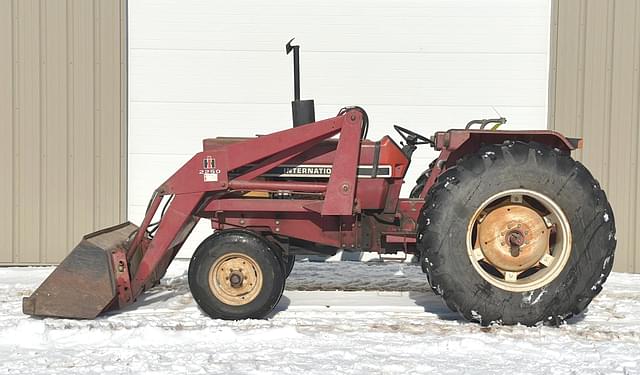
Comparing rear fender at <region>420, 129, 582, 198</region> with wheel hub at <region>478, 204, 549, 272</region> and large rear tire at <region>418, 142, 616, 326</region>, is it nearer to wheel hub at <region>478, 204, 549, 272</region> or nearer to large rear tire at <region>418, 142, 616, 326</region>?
large rear tire at <region>418, 142, 616, 326</region>

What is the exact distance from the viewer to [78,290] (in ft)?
14.8

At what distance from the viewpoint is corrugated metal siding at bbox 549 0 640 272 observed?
24.1ft

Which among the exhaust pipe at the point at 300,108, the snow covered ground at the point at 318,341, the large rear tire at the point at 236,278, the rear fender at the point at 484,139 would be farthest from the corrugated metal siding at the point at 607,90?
the large rear tire at the point at 236,278

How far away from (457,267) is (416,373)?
1.07 meters

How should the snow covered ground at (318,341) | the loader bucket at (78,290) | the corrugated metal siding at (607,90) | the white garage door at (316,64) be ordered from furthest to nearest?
1. the white garage door at (316,64)
2. the corrugated metal siding at (607,90)
3. the loader bucket at (78,290)
4. the snow covered ground at (318,341)

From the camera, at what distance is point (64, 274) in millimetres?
4516

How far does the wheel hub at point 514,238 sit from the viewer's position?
452cm

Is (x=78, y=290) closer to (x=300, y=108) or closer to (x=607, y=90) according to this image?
(x=300, y=108)

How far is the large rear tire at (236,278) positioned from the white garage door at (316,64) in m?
3.06

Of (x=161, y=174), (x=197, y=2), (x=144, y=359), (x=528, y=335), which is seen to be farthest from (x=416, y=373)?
(x=197, y=2)

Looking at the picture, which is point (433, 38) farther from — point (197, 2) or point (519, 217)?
point (519, 217)

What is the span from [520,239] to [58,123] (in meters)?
5.22

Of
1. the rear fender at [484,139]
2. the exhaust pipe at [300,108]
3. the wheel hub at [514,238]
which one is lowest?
the wheel hub at [514,238]

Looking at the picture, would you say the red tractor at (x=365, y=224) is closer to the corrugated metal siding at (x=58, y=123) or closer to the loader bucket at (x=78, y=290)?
the loader bucket at (x=78, y=290)
